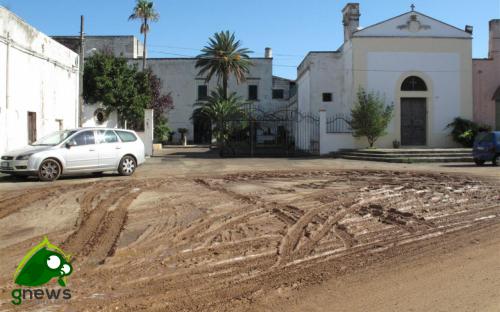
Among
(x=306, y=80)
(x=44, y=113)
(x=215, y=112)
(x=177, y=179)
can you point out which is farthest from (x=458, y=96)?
(x=44, y=113)

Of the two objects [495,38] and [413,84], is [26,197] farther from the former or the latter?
[495,38]

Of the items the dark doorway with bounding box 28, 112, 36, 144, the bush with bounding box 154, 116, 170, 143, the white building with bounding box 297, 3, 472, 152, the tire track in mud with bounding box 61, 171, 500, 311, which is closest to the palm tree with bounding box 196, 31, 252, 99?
the bush with bounding box 154, 116, 170, 143

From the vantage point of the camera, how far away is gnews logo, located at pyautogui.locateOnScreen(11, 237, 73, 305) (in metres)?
4.13

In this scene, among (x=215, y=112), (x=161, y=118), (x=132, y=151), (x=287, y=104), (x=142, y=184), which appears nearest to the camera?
(x=142, y=184)

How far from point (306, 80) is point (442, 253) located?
95.5ft

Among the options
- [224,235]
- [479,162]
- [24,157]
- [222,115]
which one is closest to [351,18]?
[222,115]

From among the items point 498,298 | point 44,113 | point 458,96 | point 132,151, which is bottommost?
point 498,298

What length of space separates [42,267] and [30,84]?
1593cm

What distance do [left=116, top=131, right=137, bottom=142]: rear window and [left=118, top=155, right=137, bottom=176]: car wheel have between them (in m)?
0.57

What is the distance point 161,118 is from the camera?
39.2 m

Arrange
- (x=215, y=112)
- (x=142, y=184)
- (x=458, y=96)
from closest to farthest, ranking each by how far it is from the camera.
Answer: (x=142, y=184)
(x=458, y=96)
(x=215, y=112)

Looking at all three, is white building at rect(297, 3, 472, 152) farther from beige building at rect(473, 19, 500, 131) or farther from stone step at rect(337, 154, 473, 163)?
stone step at rect(337, 154, 473, 163)

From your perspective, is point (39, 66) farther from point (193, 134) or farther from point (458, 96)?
point (193, 134)

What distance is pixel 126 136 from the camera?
1565 centimetres
